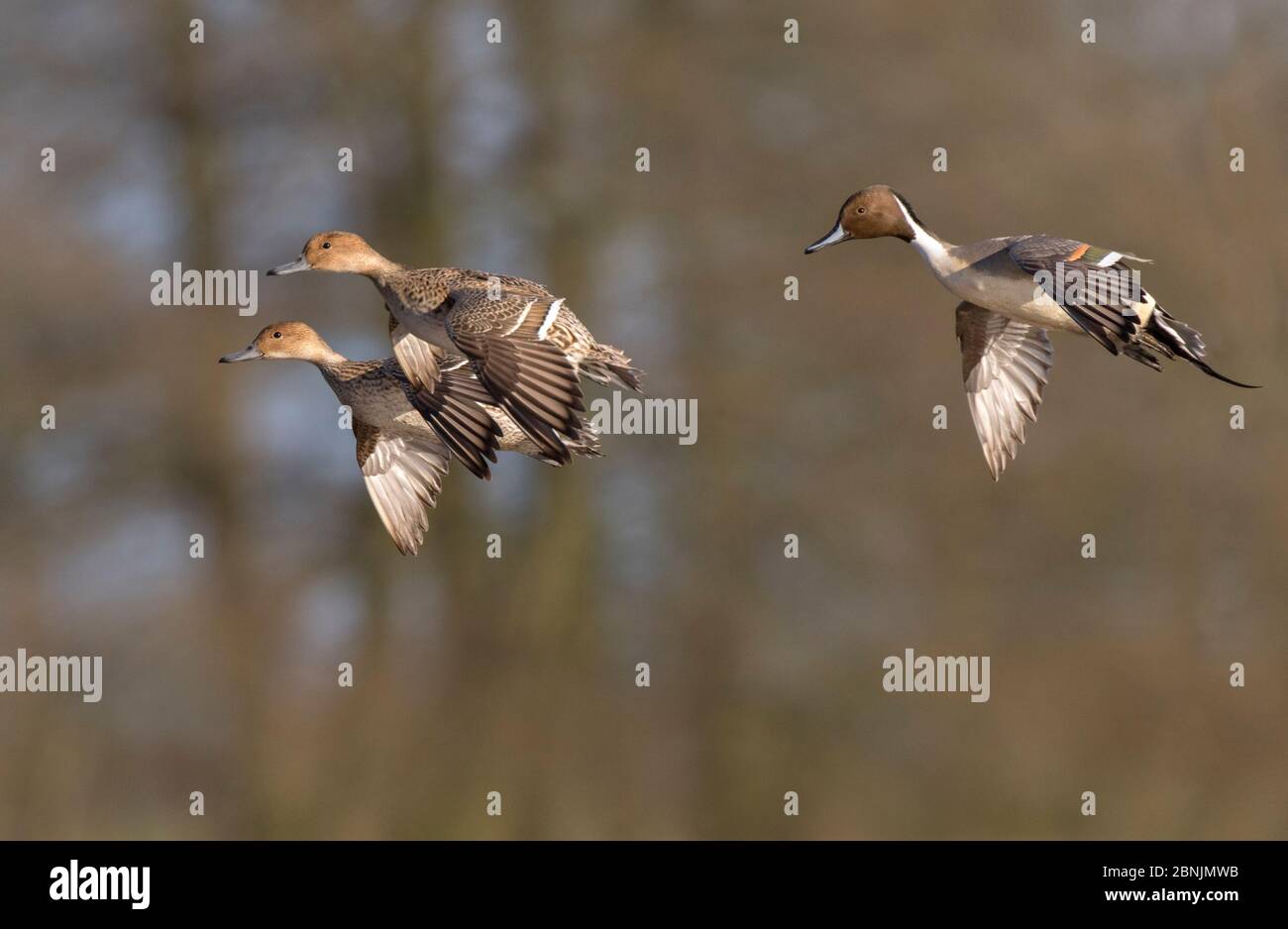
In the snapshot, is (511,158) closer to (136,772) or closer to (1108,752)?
(136,772)

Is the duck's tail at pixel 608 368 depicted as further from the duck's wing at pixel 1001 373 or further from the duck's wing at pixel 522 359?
the duck's wing at pixel 1001 373

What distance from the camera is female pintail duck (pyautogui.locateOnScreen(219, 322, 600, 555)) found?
5.38 metres

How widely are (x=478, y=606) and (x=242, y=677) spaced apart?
1323mm

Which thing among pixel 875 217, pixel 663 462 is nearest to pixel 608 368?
pixel 875 217

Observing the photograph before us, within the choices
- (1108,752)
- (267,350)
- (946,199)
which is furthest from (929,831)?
(267,350)

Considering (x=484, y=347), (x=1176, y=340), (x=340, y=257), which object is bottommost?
(x=1176, y=340)

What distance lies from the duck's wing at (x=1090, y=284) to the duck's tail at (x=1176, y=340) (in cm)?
6

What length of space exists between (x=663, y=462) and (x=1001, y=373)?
583cm

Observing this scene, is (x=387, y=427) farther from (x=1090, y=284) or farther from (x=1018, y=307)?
(x=1090, y=284)

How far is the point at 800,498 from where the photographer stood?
35.4ft

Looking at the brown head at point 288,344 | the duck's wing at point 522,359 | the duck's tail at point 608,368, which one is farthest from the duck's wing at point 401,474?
the duck's tail at point 608,368

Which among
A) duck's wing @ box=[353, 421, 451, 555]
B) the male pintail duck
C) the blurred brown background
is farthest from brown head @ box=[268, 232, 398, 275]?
the blurred brown background

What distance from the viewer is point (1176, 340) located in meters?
4.38

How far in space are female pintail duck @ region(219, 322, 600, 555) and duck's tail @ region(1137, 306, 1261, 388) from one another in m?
1.54
